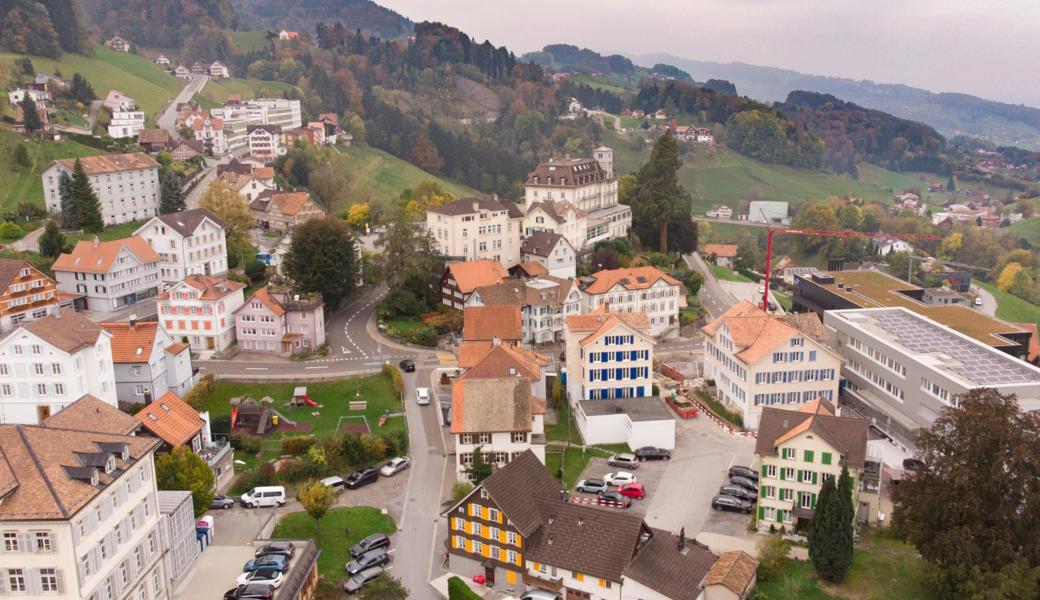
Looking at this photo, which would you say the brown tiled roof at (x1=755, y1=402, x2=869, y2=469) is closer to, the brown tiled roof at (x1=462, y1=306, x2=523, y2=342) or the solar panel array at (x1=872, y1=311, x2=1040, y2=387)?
the solar panel array at (x1=872, y1=311, x2=1040, y2=387)

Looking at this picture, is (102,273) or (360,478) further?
(102,273)

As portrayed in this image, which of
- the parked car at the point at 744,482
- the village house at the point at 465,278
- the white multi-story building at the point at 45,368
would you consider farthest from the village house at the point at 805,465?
the white multi-story building at the point at 45,368

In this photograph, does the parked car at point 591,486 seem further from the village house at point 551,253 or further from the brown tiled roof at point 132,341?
the village house at point 551,253

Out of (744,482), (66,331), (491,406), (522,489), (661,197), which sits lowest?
(744,482)

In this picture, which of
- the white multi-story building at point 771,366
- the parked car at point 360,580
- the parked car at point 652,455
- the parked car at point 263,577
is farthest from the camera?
the white multi-story building at point 771,366

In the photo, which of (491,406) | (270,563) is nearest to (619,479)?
(491,406)

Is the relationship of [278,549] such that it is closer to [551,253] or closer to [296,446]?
[296,446]

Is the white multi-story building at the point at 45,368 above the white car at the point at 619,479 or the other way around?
above
